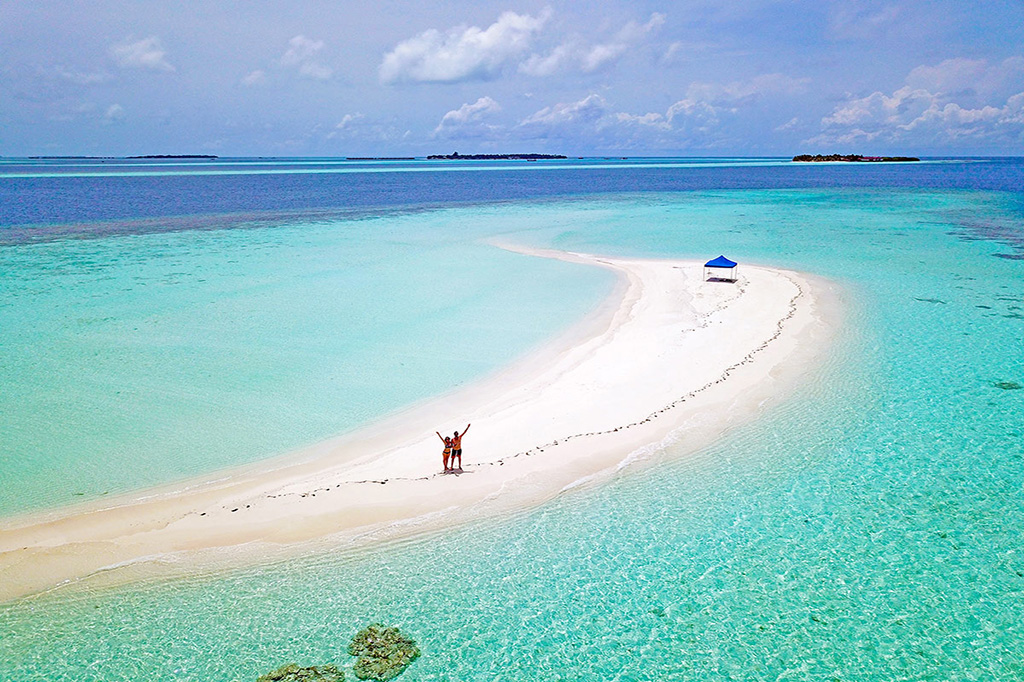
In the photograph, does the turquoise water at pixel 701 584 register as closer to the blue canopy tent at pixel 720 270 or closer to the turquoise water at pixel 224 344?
the turquoise water at pixel 224 344

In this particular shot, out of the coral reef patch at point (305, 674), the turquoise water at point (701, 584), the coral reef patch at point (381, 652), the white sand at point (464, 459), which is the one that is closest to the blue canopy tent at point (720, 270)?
the white sand at point (464, 459)

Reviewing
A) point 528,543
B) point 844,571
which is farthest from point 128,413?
point 844,571

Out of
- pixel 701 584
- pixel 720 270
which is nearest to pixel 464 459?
pixel 701 584

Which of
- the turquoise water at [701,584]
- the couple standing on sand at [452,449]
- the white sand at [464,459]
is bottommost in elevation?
the turquoise water at [701,584]

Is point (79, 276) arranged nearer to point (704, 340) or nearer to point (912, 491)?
point (704, 340)

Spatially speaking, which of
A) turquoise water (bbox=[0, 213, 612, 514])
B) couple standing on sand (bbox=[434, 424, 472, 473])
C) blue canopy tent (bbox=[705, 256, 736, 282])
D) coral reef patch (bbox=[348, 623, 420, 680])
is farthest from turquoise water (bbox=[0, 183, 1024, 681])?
blue canopy tent (bbox=[705, 256, 736, 282])

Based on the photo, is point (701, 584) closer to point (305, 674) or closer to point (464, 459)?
point (464, 459)
